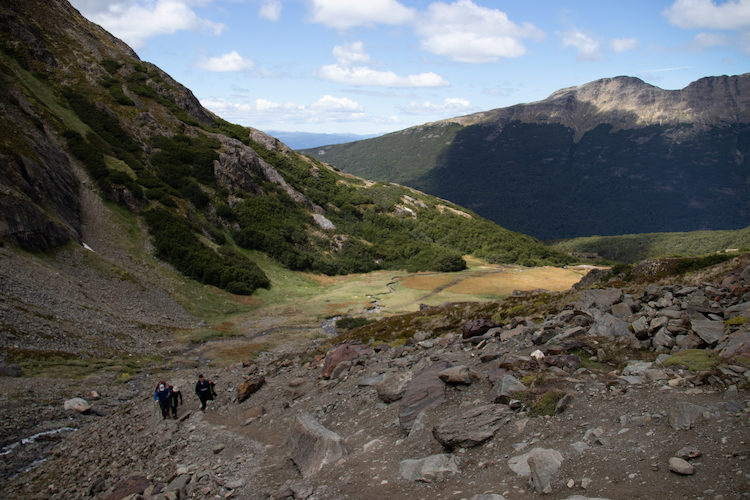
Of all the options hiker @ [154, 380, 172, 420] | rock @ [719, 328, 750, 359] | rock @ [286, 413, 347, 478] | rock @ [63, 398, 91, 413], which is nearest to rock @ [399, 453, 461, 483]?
rock @ [286, 413, 347, 478]

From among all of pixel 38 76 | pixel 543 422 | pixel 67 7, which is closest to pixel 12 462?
pixel 543 422

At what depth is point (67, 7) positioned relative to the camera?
80438 mm

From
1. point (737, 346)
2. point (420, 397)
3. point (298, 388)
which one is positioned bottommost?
point (298, 388)

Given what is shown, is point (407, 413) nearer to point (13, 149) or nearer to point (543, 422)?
point (543, 422)

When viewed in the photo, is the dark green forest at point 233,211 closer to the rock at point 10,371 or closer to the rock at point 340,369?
the rock at point 10,371

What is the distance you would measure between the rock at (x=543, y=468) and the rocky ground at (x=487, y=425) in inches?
1.2

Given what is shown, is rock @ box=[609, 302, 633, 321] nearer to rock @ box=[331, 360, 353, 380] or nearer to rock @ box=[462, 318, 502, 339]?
rock @ box=[462, 318, 502, 339]

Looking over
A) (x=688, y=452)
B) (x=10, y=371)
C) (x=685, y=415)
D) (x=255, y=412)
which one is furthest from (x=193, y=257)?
(x=688, y=452)

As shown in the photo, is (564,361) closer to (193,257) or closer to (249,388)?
(249,388)

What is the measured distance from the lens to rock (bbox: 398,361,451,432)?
35.7 ft

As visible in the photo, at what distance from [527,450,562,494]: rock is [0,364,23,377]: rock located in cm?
2586

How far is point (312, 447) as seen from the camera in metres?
10.8

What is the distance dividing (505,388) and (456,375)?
69.2 inches

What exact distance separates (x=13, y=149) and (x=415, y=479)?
51.4 m
